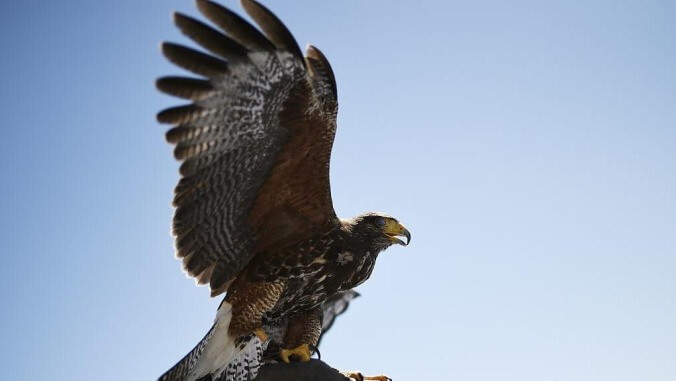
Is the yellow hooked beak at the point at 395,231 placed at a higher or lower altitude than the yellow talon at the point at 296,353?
higher

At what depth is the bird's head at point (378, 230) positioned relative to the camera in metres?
5.00

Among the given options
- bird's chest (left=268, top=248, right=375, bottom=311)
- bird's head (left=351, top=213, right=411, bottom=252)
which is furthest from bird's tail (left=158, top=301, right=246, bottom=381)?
bird's head (left=351, top=213, right=411, bottom=252)

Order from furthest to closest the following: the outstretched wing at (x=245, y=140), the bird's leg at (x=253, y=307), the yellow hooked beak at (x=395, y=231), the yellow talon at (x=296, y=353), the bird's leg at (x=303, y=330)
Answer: the yellow hooked beak at (x=395, y=231)
the bird's leg at (x=303, y=330)
the yellow talon at (x=296, y=353)
the bird's leg at (x=253, y=307)
the outstretched wing at (x=245, y=140)

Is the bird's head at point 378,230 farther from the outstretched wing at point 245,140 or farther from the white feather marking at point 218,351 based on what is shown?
the white feather marking at point 218,351

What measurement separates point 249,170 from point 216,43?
96 centimetres

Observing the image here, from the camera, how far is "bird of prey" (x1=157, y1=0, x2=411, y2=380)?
3.91 metres

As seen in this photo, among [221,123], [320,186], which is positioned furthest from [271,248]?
[221,123]

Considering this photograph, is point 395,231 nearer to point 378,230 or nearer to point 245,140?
point 378,230

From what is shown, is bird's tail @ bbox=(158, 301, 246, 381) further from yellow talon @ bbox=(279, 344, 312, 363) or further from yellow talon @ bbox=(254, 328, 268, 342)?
yellow talon @ bbox=(279, 344, 312, 363)

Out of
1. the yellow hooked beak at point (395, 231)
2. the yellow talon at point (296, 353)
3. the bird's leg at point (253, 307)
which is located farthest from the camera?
the yellow hooked beak at point (395, 231)

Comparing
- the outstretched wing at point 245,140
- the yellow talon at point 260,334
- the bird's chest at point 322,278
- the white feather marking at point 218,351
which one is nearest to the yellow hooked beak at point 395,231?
the bird's chest at point 322,278

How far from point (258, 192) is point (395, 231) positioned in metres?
1.32

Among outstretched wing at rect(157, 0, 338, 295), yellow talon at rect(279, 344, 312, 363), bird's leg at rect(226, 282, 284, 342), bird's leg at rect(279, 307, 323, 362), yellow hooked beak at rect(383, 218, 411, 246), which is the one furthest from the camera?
yellow hooked beak at rect(383, 218, 411, 246)

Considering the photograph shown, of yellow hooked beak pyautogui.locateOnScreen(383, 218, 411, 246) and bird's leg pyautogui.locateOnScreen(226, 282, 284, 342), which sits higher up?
yellow hooked beak pyautogui.locateOnScreen(383, 218, 411, 246)
